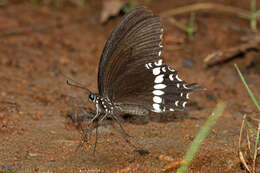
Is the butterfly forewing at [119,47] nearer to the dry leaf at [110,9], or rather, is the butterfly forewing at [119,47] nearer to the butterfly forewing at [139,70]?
the butterfly forewing at [139,70]

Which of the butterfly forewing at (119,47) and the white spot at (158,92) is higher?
the butterfly forewing at (119,47)

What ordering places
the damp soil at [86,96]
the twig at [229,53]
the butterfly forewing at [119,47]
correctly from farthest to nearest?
the twig at [229,53], the butterfly forewing at [119,47], the damp soil at [86,96]

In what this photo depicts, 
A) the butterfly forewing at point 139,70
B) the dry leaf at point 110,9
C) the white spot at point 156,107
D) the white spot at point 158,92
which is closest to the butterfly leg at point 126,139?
the butterfly forewing at point 139,70

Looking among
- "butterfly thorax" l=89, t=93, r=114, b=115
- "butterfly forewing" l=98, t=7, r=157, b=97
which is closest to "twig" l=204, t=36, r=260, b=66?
"butterfly forewing" l=98, t=7, r=157, b=97

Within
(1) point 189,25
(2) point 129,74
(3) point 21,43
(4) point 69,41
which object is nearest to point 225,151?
(2) point 129,74

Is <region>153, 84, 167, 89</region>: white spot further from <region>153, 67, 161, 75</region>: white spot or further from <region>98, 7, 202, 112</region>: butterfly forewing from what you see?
<region>153, 67, 161, 75</region>: white spot

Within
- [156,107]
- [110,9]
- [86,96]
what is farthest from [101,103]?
[110,9]

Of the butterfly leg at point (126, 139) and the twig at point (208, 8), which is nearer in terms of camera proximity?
the butterfly leg at point (126, 139)
